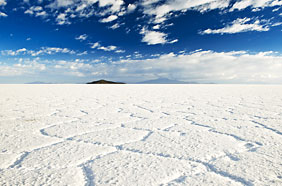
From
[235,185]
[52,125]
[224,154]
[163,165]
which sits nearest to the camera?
[235,185]

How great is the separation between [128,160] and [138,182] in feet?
0.78

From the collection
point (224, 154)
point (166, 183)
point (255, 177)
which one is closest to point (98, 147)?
point (166, 183)

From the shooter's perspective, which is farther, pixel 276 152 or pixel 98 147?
pixel 98 147

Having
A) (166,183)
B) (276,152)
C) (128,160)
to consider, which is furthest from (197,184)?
(276,152)

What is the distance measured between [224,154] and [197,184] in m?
0.43

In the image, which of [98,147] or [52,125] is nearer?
[98,147]

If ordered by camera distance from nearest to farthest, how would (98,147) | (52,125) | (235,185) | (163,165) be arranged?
(235,185)
(163,165)
(98,147)
(52,125)

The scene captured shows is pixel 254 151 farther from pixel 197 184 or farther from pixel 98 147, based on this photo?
pixel 98 147

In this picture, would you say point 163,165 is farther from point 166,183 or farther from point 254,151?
point 254,151

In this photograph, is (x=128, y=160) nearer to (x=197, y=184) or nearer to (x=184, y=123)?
(x=197, y=184)

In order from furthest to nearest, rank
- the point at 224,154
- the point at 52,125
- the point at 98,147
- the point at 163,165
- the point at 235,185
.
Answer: the point at 52,125, the point at 98,147, the point at 224,154, the point at 163,165, the point at 235,185

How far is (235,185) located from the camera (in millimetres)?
820

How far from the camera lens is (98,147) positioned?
1282 millimetres

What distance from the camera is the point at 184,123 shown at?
1.96m
